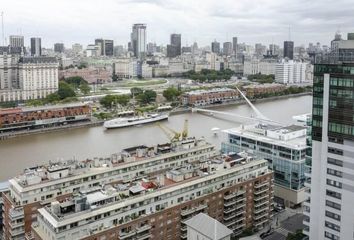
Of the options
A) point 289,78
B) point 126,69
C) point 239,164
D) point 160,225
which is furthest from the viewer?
point 126,69

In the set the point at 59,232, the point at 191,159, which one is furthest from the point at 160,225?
the point at 191,159

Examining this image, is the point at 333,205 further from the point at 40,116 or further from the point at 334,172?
the point at 40,116

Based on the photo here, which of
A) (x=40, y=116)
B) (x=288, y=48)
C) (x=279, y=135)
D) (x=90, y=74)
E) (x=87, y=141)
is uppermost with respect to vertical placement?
(x=288, y=48)

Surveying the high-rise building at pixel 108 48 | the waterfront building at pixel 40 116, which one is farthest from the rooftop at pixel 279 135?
the high-rise building at pixel 108 48

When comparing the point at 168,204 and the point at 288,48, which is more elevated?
the point at 288,48

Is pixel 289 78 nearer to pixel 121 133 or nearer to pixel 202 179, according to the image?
pixel 121 133

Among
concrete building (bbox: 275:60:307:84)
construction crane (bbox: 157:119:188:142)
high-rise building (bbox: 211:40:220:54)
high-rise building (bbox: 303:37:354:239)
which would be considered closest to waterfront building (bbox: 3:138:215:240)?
construction crane (bbox: 157:119:188:142)

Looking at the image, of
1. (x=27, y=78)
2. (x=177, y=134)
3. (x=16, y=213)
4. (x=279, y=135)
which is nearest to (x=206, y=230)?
(x=16, y=213)

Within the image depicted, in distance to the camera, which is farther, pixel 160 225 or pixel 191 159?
pixel 191 159
